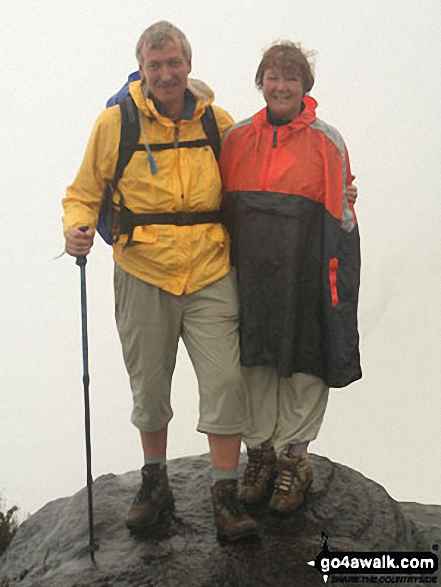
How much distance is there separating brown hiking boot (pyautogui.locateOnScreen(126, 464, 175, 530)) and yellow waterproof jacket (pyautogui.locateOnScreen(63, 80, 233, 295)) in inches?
62.7

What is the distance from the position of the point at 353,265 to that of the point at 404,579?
250 cm

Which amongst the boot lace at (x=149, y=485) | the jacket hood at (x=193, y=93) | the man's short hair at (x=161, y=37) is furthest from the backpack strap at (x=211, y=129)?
the boot lace at (x=149, y=485)

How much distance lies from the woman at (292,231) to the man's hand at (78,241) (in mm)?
1112

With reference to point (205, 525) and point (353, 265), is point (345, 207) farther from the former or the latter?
point (205, 525)

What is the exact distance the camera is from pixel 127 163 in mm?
5035

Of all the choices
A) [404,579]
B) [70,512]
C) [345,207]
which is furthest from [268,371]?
[70,512]

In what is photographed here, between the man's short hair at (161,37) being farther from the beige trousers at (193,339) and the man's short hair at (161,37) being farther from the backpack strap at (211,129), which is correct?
the beige trousers at (193,339)

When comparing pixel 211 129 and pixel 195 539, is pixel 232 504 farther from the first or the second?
pixel 211 129

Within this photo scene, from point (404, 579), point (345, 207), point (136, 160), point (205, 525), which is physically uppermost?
point (136, 160)

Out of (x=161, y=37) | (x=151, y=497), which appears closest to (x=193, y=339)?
(x=151, y=497)

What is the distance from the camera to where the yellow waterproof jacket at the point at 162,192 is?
5.02 metres

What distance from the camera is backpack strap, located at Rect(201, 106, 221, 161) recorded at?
17.2 feet

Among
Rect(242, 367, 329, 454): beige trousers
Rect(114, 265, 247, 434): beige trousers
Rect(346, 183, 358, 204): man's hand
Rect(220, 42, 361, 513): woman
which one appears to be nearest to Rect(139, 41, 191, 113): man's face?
Rect(220, 42, 361, 513): woman

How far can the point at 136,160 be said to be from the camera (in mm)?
5020
